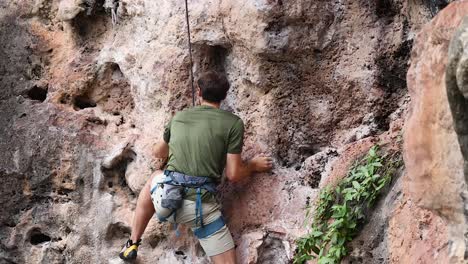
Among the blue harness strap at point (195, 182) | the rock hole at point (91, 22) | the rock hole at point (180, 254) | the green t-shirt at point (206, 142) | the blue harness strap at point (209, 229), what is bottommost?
the rock hole at point (180, 254)

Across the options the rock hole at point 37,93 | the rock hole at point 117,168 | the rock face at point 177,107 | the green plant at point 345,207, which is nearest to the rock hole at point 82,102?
the rock face at point 177,107

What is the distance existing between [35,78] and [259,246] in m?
2.74

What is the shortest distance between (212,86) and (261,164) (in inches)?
26.0

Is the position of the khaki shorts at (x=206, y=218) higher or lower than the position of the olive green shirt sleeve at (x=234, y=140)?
lower

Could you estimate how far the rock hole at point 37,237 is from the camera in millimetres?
5688

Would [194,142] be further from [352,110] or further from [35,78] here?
[35,78]

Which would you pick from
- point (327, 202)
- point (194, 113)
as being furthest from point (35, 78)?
point (327, 202)

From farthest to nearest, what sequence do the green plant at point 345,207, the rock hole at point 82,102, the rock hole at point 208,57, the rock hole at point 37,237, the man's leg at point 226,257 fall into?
the rock hole at point 82,102 < the rock hole at point 37,237 < the rock hole at point 208,57 < the man's leg at point 226,257 < the green plant at point 345,207

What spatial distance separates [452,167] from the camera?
8.57ft

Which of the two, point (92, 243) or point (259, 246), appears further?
point (92, 243)

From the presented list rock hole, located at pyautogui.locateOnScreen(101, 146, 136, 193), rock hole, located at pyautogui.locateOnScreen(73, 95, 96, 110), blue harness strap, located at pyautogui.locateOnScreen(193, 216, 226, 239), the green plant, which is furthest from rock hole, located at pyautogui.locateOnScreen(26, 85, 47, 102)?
the green plant

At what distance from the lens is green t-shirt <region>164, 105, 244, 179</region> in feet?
14.6

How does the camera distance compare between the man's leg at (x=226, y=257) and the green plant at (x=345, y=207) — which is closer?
the green plant at (x=345, y=207)

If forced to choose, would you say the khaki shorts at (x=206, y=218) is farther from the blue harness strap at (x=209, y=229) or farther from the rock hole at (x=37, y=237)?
the rock hole at (x=37, y=237)
